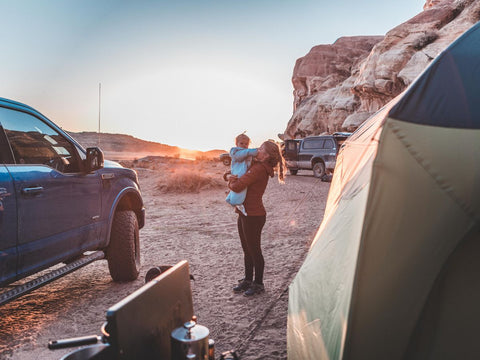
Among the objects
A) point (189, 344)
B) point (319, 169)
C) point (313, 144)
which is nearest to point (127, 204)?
point (189, 344)

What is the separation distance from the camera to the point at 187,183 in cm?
1711

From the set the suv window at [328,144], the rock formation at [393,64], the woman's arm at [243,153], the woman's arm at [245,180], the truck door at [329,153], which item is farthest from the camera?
the rock formation at [393,64]

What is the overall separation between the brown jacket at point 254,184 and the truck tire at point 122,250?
154cm

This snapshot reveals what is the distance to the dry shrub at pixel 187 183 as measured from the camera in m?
16.9

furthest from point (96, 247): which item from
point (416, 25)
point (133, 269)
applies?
point (416, 25)

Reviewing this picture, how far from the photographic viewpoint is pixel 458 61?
2289 mm

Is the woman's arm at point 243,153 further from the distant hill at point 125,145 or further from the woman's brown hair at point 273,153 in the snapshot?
the distant hill at point 125,145

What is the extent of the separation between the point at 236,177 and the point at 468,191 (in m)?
2.66

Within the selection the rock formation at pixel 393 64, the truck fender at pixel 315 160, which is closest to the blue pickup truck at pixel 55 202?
the truck fender at pixel 315 160

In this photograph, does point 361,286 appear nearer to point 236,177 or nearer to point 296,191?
point 236,177

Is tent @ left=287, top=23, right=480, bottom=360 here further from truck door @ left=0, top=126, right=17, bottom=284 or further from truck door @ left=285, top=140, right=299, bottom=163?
truck door @ left=285, top=140, right=299, bottom=163

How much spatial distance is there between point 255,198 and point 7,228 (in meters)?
2.38

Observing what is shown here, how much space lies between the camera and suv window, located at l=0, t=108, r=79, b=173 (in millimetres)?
3639

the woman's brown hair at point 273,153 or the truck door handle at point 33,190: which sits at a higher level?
the woman's brown hair at point 273,153
